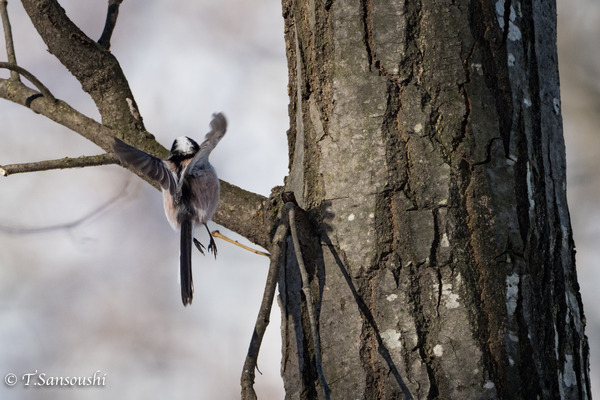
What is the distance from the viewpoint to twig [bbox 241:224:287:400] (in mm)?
980

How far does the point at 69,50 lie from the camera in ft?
6.09

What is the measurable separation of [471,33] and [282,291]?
588mm

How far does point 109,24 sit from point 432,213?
1328 millimetres

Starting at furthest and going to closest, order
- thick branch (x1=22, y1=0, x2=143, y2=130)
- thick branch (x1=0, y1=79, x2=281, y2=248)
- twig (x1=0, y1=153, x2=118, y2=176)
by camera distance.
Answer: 1. thick branch (x1=22, y1=0, x2=143, y2=130)
2. twig (x1=0, y1=153, x2=118, y2=176)
3. thick branch (x1=0, y1=79, x2=281, y2=248)

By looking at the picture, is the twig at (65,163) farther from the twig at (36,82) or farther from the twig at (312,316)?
the twig at (312,316)

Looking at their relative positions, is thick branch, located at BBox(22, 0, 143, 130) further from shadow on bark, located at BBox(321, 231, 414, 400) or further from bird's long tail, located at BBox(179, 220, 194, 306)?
shadow on bark, located at BBox(321, 231, 414, 400)

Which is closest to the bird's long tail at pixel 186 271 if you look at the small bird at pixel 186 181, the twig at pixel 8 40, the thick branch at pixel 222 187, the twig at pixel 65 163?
the small bird at pixel 186 181

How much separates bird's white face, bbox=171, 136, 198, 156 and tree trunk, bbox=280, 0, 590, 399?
63 centimetres

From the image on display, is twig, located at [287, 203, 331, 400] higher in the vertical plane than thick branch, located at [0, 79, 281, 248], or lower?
lower

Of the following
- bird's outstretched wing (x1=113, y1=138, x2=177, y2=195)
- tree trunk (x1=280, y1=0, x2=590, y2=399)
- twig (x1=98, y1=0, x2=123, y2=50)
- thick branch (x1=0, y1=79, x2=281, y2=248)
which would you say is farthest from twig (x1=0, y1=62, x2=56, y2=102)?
tree trunk (x1=280, y1=0, x2=590, y2=399)

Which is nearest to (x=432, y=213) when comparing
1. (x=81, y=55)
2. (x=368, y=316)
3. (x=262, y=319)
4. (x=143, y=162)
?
(x=368, y=316)

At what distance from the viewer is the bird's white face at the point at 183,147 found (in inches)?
70.1

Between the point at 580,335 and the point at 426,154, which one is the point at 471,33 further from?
the point at 580,335

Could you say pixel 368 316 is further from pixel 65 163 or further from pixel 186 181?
pixel 65 163
